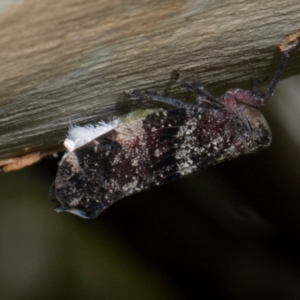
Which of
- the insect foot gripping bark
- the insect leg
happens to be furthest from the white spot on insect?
the insect leg

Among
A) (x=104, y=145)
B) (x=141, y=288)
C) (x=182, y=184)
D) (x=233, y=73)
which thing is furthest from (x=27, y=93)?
(x=141, y=288)

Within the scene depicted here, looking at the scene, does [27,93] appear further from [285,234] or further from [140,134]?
[285,234]

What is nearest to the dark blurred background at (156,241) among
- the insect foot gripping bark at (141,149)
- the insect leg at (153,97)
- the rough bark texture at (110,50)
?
the insect foot gripping bark at (141,149)

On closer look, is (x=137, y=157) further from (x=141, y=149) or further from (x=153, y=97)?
(x=153, y=97)

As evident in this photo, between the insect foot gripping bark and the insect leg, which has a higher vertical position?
the insect leg

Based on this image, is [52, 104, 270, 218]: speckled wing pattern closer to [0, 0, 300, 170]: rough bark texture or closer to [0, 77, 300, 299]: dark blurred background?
[0, 0, 300, 170]: rough bark texture

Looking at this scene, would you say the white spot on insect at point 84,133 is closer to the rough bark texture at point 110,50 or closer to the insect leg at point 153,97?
the rough bark texture at point 110,50
